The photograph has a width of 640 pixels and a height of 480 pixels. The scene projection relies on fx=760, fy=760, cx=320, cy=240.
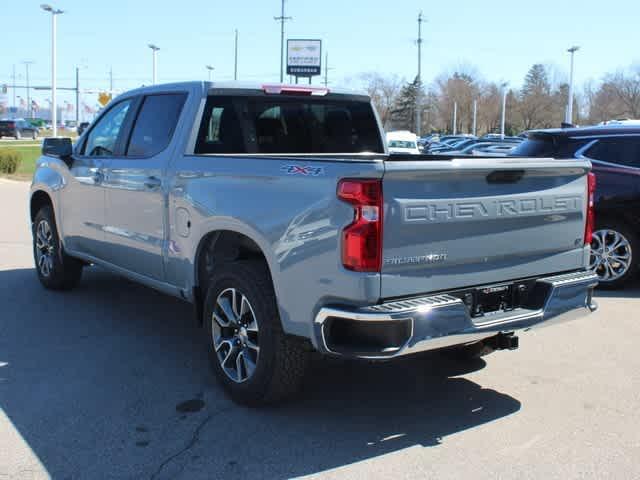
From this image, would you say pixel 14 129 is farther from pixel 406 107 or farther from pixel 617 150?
pixel 617 150

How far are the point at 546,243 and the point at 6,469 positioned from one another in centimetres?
320

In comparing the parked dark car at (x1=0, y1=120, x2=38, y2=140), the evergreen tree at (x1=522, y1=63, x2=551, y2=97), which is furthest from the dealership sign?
the evergreen tree at (x1=522, y1=63, x2=551, y2=97)

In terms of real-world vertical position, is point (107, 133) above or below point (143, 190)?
above

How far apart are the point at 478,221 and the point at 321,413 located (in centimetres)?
152

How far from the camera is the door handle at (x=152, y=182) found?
5.41m

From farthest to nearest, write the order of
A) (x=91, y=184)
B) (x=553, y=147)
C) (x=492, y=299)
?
1. (x=553, y=147)
2. (x=91, y=184)
3. (x=492, y=299)

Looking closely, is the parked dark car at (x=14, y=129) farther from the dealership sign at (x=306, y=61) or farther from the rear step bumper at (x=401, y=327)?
the rear step bumper at (x=401, y=327)

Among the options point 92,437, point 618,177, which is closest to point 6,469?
point 92,437

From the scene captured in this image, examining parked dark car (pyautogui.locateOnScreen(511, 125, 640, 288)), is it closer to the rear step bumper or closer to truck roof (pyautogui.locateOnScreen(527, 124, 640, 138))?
truck roof (pyautogui.locateOnScreen(527, 124, 640, 138))

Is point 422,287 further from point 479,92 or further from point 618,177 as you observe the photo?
point 479,92

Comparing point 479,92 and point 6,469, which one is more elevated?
point 479,92

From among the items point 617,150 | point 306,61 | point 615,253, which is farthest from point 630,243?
point 306,61

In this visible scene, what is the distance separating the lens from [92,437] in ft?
13.8

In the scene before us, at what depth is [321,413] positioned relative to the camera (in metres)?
4.61
